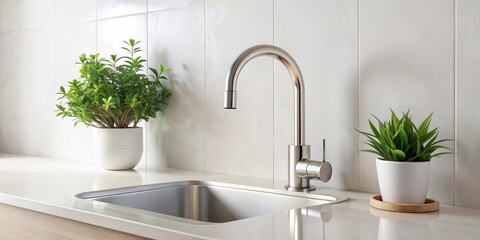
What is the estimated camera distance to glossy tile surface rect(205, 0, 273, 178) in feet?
5.60

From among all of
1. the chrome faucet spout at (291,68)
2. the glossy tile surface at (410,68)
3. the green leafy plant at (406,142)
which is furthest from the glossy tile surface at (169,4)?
the green leafy plant at (406,142)

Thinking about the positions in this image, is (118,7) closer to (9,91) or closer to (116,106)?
(116,106)

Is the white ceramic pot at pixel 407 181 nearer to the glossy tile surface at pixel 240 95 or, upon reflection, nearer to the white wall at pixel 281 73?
the white wall at pixel 281 73


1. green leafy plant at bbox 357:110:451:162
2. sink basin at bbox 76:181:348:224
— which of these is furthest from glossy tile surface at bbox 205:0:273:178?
green leafy plant at bbox 357:110:451:162

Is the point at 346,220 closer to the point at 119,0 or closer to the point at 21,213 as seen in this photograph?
the point at 21,213

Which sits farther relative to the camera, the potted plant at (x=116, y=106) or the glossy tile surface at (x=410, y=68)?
the potted plant at (x=116, y=106)

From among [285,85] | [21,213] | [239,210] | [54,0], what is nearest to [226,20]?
[285,85]

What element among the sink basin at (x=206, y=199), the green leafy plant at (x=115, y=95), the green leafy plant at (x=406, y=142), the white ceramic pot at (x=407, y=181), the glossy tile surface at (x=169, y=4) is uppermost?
the glossy tile surface at (x=169, y=4)

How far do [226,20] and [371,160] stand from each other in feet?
2.05

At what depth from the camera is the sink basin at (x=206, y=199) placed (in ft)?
4.93

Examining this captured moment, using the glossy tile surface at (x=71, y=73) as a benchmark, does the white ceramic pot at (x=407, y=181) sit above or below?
below

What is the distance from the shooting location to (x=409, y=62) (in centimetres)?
139

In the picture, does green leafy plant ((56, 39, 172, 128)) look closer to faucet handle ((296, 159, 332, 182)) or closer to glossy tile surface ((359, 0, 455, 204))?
faucet handle ((296, 159, 332, 182))

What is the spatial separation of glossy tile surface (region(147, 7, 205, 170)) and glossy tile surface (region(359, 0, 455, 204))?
595 mm
